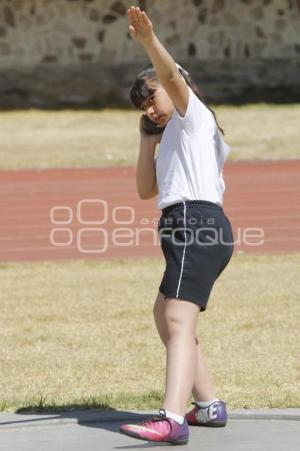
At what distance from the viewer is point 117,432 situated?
18.6 ft

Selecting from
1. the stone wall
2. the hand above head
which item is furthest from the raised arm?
the stone wall

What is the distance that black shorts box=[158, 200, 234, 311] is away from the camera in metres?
5.52

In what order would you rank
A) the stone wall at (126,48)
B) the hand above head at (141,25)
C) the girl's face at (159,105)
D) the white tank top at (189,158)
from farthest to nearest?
the stone wall at (126,48)
the girl's face at (159,105)
the white tank top at (189,158)
the hand above head at (141,25)

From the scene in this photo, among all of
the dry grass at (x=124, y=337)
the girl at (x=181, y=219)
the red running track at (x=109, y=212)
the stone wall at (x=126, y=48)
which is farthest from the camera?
the stone wall at (x=126, y=48)

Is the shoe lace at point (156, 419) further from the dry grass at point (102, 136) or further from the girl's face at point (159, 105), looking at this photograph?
the dry grass at point (102, 136)

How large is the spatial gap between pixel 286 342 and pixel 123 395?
1.54 meters

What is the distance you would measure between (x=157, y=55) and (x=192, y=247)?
819 millimetres

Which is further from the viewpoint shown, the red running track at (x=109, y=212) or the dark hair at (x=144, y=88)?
the red running track at (x=109, y=212)

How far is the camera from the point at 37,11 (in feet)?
74.2

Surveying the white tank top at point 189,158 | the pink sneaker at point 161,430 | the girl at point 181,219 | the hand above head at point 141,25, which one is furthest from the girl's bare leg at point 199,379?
the hand above head at point 141,25

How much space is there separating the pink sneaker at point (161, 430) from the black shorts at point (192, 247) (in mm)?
512

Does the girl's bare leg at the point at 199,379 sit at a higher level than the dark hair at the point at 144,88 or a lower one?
lower

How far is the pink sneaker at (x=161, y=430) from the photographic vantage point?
5359mm

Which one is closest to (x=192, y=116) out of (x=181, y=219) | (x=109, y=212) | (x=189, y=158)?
(x=189, y=158)
